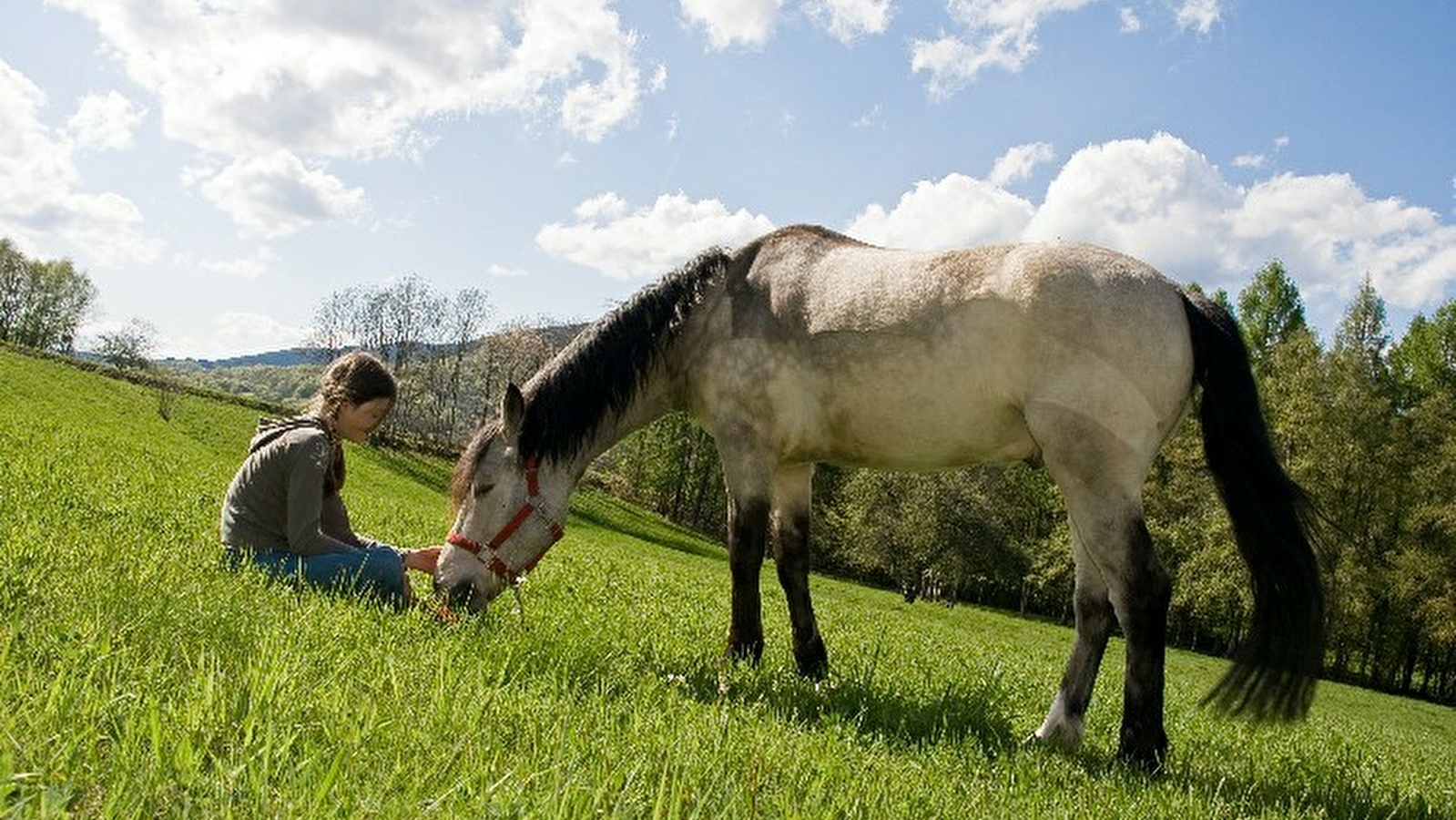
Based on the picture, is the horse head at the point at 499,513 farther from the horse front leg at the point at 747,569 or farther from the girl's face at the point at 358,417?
the horse front leg at the point at 747,569

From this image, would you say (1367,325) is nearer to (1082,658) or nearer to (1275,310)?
(1275,310)

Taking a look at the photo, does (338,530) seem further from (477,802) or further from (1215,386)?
(1215,386)

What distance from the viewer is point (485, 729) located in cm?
292

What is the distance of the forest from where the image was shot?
3916 cm

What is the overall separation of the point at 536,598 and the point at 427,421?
8342 cm

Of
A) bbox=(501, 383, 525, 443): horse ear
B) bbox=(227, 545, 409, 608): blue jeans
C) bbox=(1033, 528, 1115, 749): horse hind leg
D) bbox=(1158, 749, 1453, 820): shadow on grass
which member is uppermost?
bbox=(501, 383, 525, 443): horse ear

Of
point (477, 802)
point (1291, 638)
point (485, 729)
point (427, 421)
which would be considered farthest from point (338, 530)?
point (427, 421)

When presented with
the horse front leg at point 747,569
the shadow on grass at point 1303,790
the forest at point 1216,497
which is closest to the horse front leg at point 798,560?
the horse front leg at point 747,569

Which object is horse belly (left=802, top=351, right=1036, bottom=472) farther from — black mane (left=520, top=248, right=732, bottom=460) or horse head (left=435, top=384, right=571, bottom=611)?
horse head (left=435, top=384, right=571, bottom=611)

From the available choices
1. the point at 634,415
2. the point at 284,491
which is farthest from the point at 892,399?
the point at 284,491

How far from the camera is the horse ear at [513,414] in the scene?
6.47 meters

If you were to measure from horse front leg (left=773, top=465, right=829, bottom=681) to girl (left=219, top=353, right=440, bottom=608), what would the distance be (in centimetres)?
255

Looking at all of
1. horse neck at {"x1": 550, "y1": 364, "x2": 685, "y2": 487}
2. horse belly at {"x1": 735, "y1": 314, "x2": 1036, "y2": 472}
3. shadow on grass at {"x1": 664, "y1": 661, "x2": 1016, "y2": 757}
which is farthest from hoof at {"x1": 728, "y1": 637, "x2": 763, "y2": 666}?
horse neck at {"x1": 550, "y1": 364, "x2": 685, "y2": 487}

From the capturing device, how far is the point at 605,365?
672 cm
